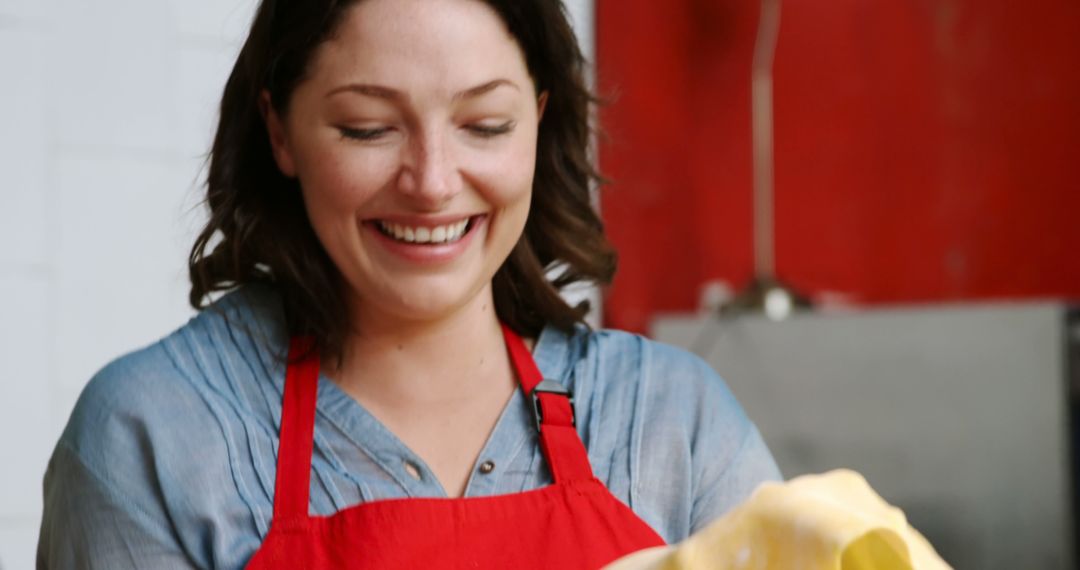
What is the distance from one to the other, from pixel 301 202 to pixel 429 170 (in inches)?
9.5

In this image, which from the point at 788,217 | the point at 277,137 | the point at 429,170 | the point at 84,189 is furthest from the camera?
the point at 788,217

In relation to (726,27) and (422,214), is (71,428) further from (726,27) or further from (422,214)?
(726,27)

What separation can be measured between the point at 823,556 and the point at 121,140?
6.02ft

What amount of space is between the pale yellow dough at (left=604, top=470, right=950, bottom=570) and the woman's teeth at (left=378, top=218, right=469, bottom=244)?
0.51m

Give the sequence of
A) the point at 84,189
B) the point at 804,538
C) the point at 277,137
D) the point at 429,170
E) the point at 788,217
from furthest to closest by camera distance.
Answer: the point at 788,217, the point at 84,189, the point at 277,137, the point at 429,170, the point at 804,538

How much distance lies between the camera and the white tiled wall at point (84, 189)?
212 cm

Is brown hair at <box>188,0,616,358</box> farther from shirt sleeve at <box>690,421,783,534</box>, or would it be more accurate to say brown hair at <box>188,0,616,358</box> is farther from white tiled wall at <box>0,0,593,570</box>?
white tiled wall at <box>0,0,593,570</box>

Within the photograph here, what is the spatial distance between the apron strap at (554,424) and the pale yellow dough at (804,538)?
20.1 inches

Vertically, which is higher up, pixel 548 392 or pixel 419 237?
pixel 419 237

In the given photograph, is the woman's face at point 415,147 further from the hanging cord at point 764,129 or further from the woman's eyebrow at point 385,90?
the hanging cord at point 764,129

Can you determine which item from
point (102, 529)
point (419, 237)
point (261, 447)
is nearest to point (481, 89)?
point (419, 237)

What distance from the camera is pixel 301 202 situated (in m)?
1.28

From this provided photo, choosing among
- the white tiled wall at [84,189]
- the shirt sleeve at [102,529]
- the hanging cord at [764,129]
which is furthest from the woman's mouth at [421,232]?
the hanging cord at [764,129]

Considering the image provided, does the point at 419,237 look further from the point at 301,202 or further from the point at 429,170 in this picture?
the point at 301,202
